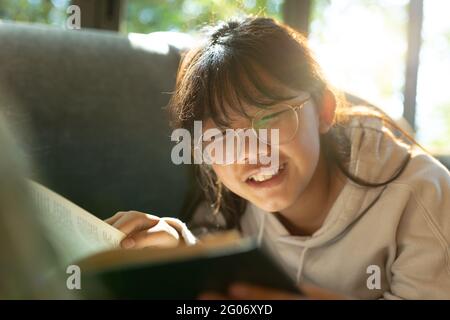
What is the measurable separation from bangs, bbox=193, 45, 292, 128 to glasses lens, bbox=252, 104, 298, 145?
0.04ft

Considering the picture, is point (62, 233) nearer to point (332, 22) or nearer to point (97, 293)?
point (97, 293)

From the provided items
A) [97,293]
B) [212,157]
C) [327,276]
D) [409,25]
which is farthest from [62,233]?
[409,25]

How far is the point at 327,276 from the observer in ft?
2.45

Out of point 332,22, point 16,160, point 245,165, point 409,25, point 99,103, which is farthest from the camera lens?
point 409,25

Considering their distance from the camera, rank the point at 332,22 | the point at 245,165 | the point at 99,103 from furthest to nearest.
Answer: the point at 332,22 < the point at 99,103 < the point at 245,165

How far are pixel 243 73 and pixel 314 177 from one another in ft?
0.63

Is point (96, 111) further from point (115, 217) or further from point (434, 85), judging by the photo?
point (434, 85)

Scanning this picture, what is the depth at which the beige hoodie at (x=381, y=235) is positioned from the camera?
2.15 ft

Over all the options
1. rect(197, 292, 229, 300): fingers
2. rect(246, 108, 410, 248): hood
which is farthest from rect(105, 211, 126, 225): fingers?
rect(246, 108, 410, 248): hood

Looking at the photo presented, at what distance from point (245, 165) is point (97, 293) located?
259 millimetres

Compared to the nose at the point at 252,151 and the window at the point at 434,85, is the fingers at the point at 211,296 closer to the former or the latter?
the nose at the point at 252,151

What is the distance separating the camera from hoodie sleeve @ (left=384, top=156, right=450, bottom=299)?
25.5 inches

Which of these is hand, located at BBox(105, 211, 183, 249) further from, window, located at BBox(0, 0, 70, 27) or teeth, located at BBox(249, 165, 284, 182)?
window, located at BBox(0, 0, 70, 27)

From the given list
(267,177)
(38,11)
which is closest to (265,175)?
(267,177)
